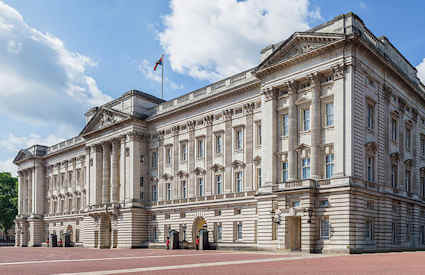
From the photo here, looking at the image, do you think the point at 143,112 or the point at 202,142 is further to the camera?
the point at 143,112

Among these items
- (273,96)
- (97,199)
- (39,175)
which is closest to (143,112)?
(97,199)

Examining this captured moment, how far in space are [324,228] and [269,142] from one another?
415 inches

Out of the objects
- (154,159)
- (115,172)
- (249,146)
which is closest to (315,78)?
(249,146)

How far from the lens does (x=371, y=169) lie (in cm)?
4353

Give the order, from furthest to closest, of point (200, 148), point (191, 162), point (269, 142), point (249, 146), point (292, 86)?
point (191, 162) < point (200, 148) < point (249, 146) < point (269, 142) < point (292, 86)

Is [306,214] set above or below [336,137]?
below

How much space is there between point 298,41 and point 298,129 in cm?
862

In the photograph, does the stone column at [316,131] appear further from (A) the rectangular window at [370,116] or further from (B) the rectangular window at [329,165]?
(A) the rectangular window at [370,116]

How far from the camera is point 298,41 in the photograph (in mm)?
45375

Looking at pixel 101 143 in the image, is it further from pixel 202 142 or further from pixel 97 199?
pixel 202 142

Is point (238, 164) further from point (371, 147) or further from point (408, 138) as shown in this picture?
point (408, 138)

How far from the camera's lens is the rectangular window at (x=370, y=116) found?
44.2 meters

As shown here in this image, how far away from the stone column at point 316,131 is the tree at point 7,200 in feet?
297

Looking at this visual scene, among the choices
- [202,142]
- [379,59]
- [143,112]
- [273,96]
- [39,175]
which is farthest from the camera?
[39,175]
